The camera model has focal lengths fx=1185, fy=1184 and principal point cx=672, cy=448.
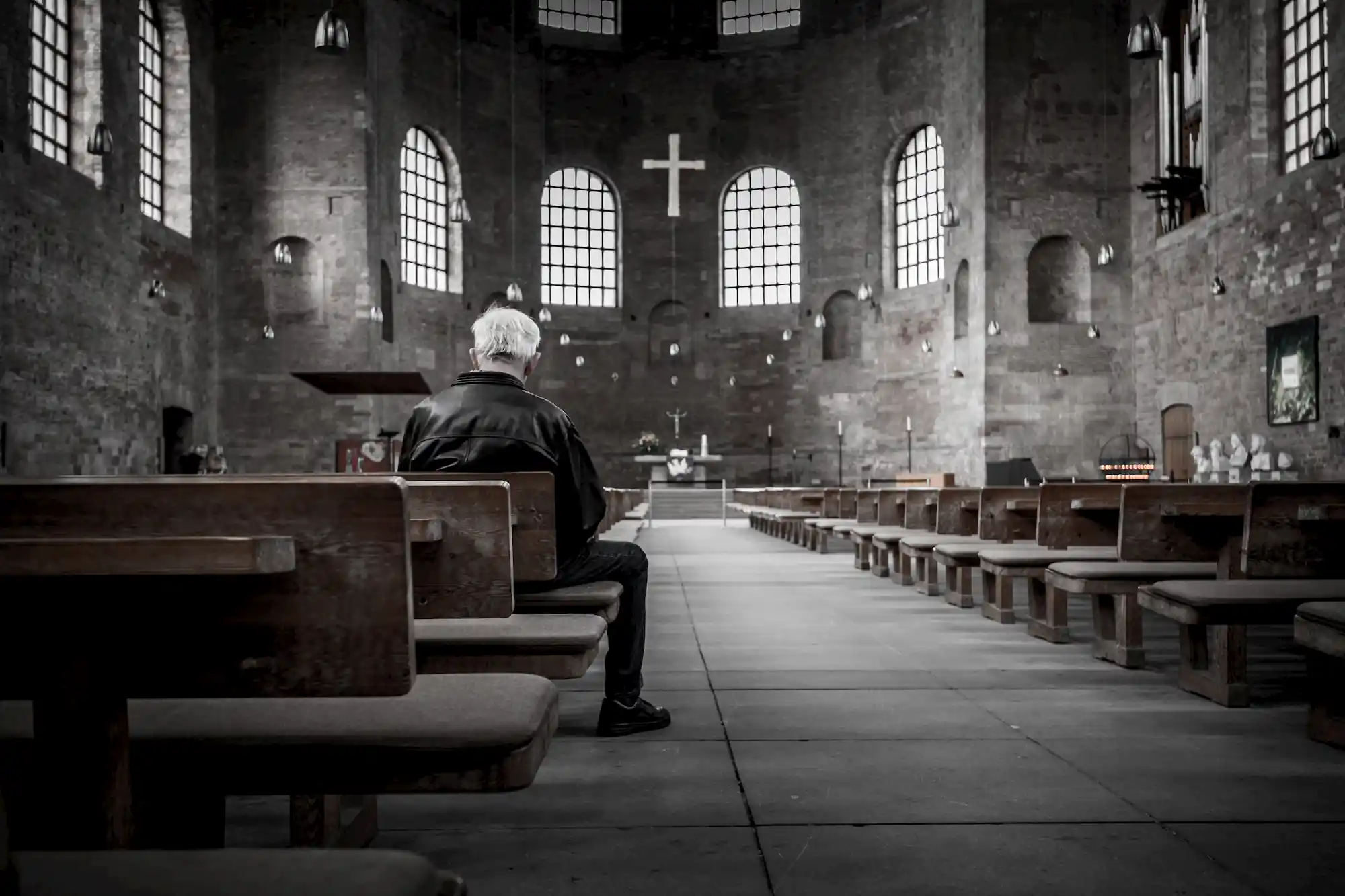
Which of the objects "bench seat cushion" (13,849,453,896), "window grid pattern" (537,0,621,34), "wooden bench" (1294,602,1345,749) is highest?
"window grid pattern" (537,0,621,34)

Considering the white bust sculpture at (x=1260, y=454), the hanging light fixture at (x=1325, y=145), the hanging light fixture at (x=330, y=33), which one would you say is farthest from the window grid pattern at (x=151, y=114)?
the white bust sculpture at (x=1260, y=454)

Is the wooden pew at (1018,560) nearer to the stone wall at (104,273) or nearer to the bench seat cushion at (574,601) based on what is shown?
the bench seat cushion at (574,601)

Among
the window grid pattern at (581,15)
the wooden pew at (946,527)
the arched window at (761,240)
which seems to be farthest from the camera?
the window grid pattern at (581,15)

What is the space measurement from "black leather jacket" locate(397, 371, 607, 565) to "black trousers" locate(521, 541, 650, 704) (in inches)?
2.6

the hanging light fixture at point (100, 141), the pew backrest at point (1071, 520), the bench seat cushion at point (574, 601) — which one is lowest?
the bench seat cushion at point (574, 601)

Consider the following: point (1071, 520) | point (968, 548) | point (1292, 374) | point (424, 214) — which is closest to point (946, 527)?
point (968, 548)

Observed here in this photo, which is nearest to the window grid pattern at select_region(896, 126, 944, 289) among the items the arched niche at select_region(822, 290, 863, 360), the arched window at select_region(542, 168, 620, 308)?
the arched niche at select_region(822, 290, 863, 360)

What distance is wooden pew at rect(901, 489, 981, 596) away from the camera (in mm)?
6883

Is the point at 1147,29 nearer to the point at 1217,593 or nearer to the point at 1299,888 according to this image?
the point at 1217,593

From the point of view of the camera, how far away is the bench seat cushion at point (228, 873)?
0.94 meters

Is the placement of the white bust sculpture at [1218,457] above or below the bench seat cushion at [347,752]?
above

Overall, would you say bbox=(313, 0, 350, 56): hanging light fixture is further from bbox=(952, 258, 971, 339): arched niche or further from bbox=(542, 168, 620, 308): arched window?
bbox=(542, 168, 620, 308): arched window

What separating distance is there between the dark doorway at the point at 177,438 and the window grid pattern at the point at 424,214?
5748 millimetres

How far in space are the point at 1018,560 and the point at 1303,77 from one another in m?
12.3
